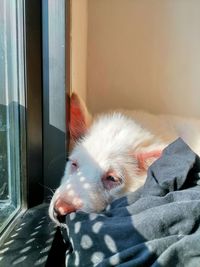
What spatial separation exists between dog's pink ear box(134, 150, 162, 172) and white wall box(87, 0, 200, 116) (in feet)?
1.23

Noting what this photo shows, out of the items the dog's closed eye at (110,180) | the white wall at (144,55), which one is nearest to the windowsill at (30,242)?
Answer: the dog's closed eye at (110,180)

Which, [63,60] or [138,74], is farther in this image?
[138,74]

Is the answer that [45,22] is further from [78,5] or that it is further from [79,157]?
[79,157]

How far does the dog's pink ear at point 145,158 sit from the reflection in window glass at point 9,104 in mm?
313

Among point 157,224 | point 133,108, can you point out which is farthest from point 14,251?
point 133,108

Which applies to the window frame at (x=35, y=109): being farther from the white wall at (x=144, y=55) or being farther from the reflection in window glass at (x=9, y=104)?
the white wall at (x=144, y=55)

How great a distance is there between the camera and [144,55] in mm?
1150

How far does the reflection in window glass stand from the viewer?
2.44 ft

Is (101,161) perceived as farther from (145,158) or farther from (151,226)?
(151,226)

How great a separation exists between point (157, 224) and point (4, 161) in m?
0.40

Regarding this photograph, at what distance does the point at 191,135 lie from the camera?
97 cm

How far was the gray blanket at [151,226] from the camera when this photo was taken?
1.78 ft

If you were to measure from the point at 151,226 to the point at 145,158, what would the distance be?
261mm

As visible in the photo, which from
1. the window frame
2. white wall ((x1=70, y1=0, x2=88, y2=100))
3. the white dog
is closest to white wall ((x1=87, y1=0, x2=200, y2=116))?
white wall ((x1=70, y1=0, x2=88, y2=100))
